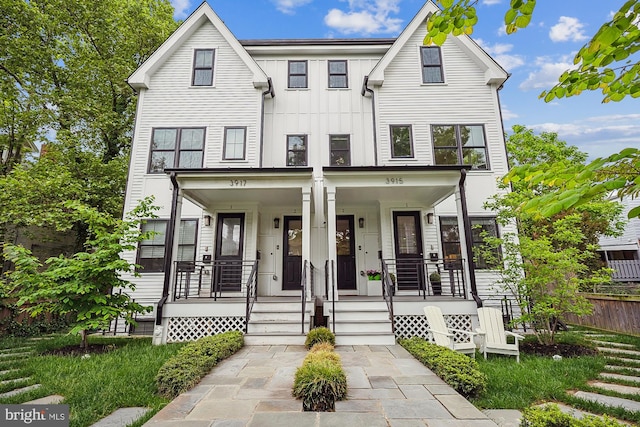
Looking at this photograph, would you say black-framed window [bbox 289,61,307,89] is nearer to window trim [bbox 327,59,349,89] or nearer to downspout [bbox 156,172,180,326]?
window trim [bbox 327,59,349,89]

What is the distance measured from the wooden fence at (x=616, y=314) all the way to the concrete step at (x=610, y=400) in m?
6.01

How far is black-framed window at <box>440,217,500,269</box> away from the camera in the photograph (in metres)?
9.48

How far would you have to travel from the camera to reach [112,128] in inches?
551

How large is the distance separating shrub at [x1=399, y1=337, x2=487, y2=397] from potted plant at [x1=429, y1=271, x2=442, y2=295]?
3.87 meters

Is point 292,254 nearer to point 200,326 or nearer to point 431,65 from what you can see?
point 200,326

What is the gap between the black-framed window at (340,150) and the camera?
10.7m

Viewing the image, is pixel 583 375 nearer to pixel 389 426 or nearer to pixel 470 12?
pixel 389 426

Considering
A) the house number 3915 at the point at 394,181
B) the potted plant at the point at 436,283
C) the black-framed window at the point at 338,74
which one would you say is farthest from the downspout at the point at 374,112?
the potted plant at the point at 436,283

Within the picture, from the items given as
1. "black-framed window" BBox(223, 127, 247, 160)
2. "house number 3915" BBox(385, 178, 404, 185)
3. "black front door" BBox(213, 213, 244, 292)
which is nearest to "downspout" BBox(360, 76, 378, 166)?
"house number 3915" BBox(385, 178, 404, 185)

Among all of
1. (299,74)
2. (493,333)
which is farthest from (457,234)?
(299,74)

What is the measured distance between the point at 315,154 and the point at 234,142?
9.11 ft

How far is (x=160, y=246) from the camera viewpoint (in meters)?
9.71

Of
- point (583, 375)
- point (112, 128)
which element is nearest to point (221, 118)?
point (112, 128)

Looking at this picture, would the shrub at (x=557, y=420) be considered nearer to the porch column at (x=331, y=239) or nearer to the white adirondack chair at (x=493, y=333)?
the white adirondack chair at (x=493, y=333)
